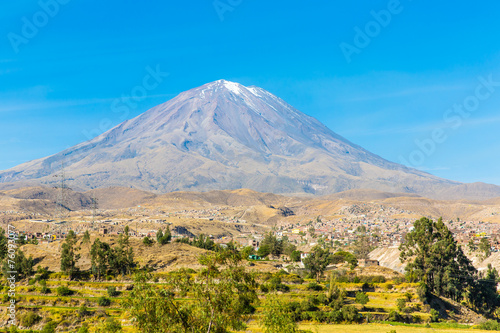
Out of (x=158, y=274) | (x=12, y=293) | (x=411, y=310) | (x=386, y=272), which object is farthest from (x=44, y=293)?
(x=386, y=272)

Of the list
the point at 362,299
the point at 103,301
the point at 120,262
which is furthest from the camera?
the point at 120,262

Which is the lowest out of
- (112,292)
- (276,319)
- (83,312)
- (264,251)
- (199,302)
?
(83,312)

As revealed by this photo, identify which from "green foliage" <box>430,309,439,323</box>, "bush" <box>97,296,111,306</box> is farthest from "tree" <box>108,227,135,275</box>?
"green foliage" <box>430,309,439,323</box>

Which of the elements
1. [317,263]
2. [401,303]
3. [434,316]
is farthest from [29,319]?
[434,316]

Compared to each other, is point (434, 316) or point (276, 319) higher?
point (276, 319)

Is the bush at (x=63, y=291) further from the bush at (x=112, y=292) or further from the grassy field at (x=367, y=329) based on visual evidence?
the grassy field at (x=367, y=329)

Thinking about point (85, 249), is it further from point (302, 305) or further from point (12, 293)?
point (302, 305)

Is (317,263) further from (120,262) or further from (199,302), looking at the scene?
(199,302)

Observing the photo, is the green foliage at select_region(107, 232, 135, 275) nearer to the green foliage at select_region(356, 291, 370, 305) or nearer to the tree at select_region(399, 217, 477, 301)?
the green foliage at select_region(356, 291, 370, 305)
